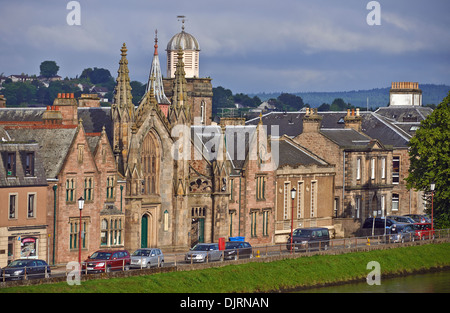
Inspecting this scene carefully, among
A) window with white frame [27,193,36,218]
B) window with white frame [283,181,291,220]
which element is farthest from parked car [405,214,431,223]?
window with white frame [27,193,36,218]

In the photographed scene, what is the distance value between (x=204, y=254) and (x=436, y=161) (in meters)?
28.4

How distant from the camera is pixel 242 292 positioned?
76875 millimetres

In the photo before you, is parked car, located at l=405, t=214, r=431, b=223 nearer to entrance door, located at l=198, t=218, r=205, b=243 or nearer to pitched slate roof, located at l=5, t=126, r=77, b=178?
entrance door, located at l=198, t=218, r=205, b=243

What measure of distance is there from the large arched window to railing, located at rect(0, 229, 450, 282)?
6.16 m

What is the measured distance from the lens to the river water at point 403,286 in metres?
82.3

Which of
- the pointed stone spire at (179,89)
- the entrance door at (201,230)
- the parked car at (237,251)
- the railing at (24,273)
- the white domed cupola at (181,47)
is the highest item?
the white domed cupola at (181,47)

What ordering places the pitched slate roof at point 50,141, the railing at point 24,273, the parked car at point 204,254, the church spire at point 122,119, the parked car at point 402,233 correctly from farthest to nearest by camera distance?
1. the parked car at point 402,233
2. the church spire at point 122,119
3. the pitched slate roof at point 50,141
4. the parked car at point 204,254
5. the railing at point 24,273

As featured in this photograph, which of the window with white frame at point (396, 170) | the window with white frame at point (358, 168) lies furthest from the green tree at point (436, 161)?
the window with white frame at point (396, 170)

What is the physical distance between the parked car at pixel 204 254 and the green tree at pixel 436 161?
2528 centimetres

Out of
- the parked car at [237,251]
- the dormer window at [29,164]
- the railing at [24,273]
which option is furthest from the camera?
the parked car at [237,251]

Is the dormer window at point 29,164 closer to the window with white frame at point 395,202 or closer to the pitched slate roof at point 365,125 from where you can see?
Result: the pitched slate roof at point 365,125

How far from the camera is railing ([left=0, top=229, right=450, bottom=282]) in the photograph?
238 feet

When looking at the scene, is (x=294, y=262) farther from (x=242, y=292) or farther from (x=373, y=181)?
(x=373, y=181)
